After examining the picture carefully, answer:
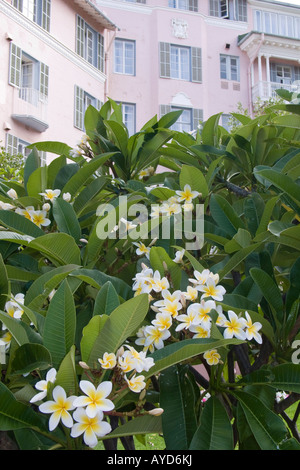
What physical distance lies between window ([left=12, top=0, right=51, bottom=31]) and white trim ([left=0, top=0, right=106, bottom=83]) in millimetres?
244

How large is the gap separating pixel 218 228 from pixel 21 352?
624mm

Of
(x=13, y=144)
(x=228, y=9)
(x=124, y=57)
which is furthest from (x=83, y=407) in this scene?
(x=228, y=9)

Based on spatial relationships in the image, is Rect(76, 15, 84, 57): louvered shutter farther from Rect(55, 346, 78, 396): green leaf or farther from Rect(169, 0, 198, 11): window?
Rect(55, 346, 78, 396): green leaf

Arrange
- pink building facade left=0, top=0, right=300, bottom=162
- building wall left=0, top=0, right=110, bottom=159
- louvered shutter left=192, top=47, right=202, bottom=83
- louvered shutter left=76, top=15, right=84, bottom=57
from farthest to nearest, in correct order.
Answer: louvered shutter left=192, top=47, right=202, bottom=83, louvered shutter left=76, top=15, right=84, bottom=57, pink building facade left=0, top=0, right=300, bottom=162, building wall left=0, top=0, right=110, bottom=159

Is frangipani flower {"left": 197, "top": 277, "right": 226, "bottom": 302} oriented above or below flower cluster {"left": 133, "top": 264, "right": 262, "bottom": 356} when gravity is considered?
above

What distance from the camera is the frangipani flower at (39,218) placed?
4.27 feet

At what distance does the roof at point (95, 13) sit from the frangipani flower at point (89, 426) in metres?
15.5

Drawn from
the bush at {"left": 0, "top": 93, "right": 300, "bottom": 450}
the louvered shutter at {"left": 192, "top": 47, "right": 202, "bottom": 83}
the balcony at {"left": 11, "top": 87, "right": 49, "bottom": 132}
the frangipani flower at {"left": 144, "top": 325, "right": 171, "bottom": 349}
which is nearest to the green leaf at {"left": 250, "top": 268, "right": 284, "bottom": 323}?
the bush at {"left": 0, "top": 93, "right": 300, "bottom": 450}

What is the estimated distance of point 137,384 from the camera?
2.67ft

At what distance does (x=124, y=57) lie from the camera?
17.0 metres

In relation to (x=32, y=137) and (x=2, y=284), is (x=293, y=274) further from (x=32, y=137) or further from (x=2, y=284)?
(x=32, y=137)

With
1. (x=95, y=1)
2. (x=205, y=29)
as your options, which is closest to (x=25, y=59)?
(x=95, y=1)

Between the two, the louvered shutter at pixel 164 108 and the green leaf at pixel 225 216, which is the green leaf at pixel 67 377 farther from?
the louvered shutter at pixel 164 108

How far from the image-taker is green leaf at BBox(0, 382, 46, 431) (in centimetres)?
77
